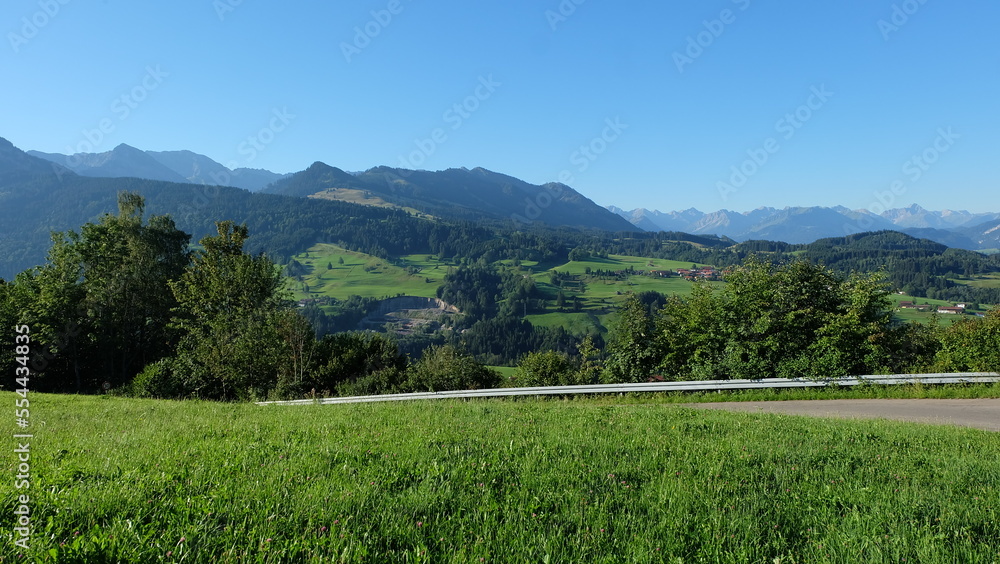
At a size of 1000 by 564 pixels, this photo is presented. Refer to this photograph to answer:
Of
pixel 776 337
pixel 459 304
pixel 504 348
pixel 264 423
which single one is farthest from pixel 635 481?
pixel 459 304

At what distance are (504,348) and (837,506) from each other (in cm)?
14218

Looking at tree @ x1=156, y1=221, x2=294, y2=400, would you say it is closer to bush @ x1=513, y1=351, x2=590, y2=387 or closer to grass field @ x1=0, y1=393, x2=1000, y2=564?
bush @ x1=513, y1=351, x2=590, y2=387

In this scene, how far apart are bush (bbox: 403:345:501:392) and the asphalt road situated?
44.3 ft

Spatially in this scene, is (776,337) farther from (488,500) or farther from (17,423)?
(17,423)

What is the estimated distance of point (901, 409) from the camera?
12.8 metres

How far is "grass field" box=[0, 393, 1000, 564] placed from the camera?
3803mm

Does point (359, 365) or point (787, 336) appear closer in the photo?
point (787, 336)

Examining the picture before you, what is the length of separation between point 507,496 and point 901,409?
42.0 ft

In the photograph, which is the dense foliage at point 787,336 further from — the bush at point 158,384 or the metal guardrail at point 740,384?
the bush at point 158,384

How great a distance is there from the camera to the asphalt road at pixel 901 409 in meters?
11.4

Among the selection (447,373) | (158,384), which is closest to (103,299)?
(158,384)

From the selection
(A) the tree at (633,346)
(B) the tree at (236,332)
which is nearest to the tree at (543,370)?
(A) the tree at (633,346)

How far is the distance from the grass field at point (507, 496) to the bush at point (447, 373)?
1637cm

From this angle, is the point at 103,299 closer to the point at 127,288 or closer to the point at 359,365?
the point at 127,288
